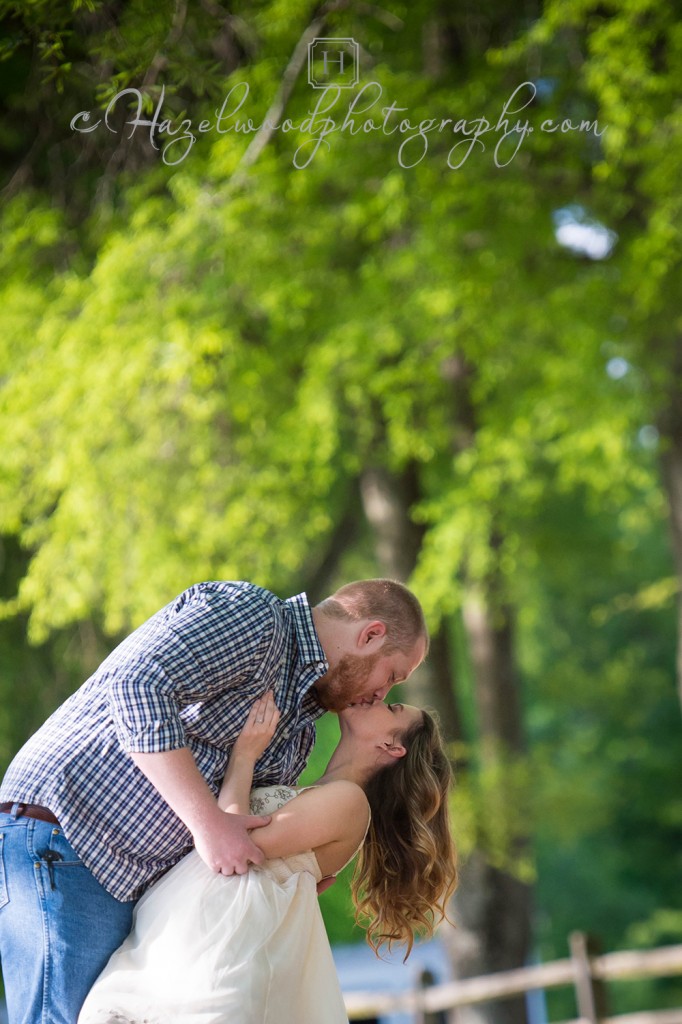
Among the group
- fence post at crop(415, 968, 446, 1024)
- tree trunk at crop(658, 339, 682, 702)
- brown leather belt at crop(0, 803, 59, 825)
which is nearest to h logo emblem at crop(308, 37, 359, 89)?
tree trunk at crop(658, 339, 682, 702)

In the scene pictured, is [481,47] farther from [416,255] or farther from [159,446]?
[159,446]

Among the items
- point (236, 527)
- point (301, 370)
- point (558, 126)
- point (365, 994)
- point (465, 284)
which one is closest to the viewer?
point (465, 284)

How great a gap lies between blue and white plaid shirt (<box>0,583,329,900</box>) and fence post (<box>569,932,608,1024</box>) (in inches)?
238

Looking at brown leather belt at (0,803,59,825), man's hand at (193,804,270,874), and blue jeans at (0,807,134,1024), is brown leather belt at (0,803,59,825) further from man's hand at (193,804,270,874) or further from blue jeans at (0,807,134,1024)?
man's hand at (193,804,270,874)

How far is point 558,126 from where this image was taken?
7.89 m

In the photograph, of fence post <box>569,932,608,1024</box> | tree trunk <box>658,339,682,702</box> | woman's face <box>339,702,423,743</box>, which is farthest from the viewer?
fence post <box>569,932,608,1024</box>

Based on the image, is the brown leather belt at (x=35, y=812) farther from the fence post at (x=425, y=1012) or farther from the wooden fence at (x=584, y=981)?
the fence post at (x=425, y=1012)

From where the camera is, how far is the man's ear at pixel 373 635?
296 cm

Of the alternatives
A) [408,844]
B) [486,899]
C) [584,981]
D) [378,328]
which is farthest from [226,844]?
[486,899]

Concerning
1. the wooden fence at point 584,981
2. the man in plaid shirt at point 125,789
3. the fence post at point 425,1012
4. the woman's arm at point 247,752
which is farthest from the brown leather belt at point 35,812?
the fence post at point 425,1012

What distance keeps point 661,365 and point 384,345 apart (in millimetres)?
1817

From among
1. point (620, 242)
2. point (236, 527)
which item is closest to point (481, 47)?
point (620, 242)

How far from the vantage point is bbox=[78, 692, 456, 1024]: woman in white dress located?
2.64m

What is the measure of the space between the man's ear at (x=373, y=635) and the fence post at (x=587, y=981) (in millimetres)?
5964
